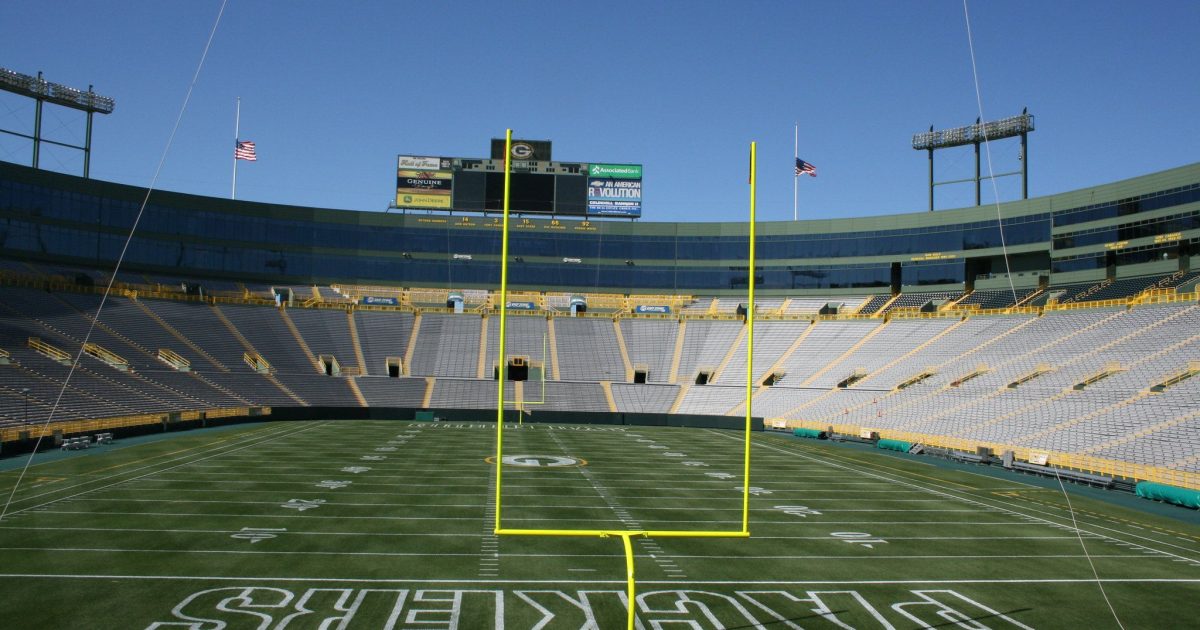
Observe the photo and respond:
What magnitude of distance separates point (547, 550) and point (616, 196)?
52.0 m

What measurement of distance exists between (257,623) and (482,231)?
2343 inches

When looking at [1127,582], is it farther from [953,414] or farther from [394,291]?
[394,291]

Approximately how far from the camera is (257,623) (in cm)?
1120

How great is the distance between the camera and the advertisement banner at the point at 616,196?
6550 cm

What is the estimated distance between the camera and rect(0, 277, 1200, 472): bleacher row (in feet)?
114

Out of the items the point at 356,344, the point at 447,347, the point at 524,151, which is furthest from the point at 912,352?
the point at 356,344

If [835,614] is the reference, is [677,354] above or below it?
above

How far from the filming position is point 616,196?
65.7 m

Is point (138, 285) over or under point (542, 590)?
over

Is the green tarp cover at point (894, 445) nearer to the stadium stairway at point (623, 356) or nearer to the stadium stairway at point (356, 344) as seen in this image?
the stadium stairway at point (623, 356)

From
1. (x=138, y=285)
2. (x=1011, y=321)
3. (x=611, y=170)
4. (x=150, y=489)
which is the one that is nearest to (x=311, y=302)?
(x=138, y=285)

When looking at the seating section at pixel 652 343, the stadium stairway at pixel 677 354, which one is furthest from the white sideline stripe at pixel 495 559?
the seating section at pixel 652 343

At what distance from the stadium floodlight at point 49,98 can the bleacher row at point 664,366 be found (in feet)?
40.7

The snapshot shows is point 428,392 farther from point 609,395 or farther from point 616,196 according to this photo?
point 616,196
